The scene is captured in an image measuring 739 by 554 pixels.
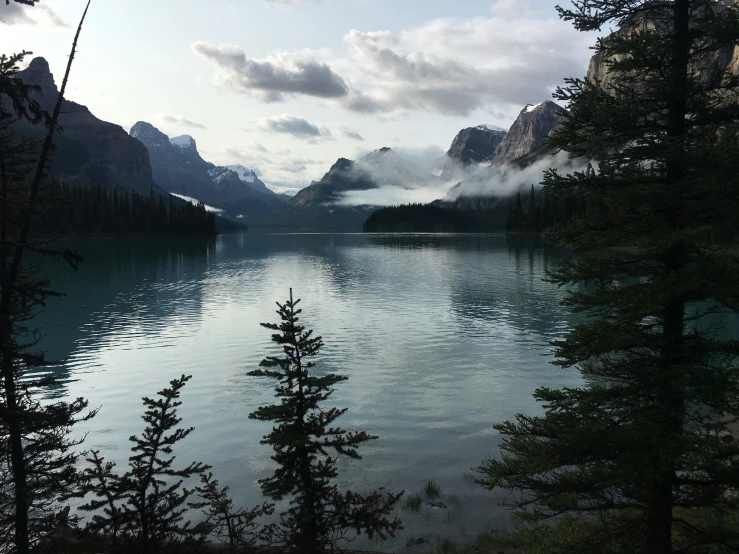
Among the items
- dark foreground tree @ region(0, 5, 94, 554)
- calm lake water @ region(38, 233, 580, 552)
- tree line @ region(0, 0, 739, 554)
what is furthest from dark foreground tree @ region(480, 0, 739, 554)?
dark foreground tree @ region(0, 5, 94, 554)

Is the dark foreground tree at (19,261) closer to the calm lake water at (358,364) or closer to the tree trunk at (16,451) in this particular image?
the tree trunk at (16,451)

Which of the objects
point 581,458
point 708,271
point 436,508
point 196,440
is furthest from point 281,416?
point 196,440

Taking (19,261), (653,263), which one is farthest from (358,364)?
(19,261)

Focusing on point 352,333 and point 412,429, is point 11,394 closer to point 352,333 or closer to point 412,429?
point 412,429

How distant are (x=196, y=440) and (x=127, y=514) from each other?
15.0 metres

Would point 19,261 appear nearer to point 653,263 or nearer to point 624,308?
point 624,308

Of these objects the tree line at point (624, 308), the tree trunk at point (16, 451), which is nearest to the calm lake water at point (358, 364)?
the tree line at point (624, 308)

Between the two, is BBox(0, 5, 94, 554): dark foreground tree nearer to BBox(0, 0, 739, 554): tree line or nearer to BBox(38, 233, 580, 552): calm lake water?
BBox(0, 0, 739, 554): tree line

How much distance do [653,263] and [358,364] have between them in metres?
31.1

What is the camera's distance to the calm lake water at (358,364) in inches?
917

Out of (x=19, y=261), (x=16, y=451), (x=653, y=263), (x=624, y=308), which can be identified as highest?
(x=19, y=261)

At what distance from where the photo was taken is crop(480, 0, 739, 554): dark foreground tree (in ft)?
35.5

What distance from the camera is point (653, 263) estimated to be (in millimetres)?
12852

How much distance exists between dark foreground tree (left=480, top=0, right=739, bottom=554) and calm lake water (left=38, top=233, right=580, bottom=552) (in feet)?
9.67
